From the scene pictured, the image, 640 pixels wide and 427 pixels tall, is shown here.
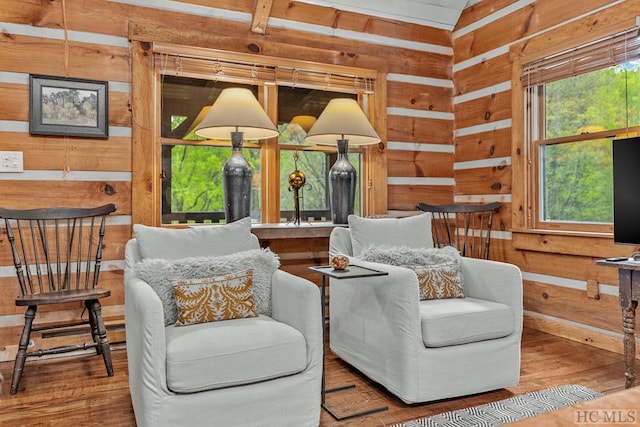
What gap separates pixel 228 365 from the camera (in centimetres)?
180

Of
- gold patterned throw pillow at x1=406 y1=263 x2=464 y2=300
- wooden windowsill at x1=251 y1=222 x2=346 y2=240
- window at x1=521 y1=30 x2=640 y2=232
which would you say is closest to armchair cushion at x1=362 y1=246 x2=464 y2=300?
gold patterned throw pillow at x1=406 y1=263 x2=464 y2=300

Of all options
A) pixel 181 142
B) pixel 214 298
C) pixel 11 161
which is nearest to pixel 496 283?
pixel 214 298

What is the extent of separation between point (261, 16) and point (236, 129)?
3.02 ft

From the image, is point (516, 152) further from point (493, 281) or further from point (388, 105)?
point (493, 281)

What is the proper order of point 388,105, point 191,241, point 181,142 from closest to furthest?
point 191,241 → point 181,142 → point 388,105

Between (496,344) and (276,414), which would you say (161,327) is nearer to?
(276,414)

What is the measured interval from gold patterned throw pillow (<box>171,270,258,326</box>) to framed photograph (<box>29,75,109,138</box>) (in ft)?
5.09

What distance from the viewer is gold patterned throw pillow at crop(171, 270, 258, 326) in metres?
2.07

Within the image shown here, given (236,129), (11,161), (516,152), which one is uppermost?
(236,129)

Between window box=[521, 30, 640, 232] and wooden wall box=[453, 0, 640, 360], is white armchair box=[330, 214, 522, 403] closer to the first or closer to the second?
wooden wall box=[453, 0, 640, 360]

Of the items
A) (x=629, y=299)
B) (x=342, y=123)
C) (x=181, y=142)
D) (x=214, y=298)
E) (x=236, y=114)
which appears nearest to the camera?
(x=214, y=298)

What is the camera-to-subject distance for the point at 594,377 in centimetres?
259

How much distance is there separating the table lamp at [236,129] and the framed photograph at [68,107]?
0.66m

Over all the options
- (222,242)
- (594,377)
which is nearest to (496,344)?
(594,377)
